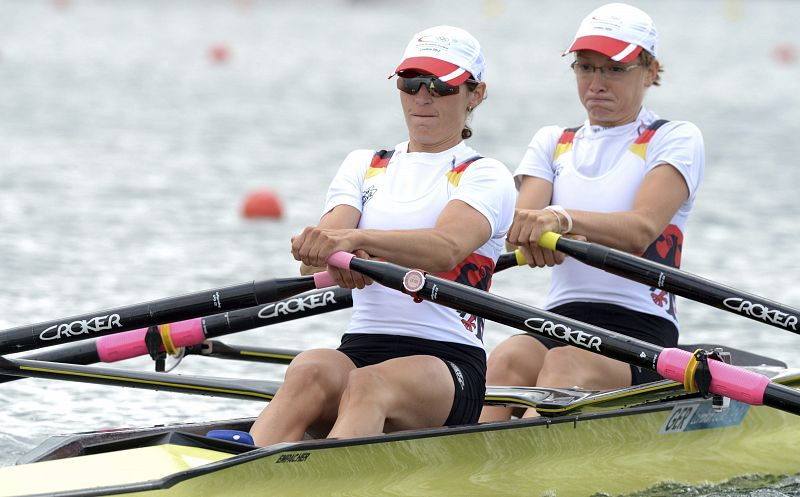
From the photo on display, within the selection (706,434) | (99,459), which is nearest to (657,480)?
(706,434)

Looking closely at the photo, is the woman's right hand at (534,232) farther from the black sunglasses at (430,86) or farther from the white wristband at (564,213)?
the black sunglasses at (430,86)

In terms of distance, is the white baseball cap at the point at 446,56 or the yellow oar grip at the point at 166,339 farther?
the yellow oar grip at the point at 166,339

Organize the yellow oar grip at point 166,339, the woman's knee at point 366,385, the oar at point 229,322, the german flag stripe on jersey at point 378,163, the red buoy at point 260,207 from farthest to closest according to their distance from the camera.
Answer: the red buoy at point 260,207 → the yellow oar grip at point 166,339 → the oar at point 229,322 → the german flag stripe on jersey at point 378,163 → the woman's knee at point 366,385

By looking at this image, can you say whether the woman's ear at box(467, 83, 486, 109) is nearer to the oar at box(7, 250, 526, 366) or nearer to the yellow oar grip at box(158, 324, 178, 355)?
the oar at box(7, 250, 526, 366)

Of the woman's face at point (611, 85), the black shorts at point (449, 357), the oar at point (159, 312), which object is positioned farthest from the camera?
the woman's face at point (611, 85)

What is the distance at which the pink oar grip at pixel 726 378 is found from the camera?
A: 5129 millimetres

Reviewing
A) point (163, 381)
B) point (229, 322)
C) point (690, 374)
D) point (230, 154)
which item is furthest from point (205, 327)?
point (230, 154)

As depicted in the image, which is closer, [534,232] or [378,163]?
[378,163]

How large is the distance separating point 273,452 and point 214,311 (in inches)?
35.0

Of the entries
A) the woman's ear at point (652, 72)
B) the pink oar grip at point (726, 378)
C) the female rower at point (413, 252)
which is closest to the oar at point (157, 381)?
the female rower at point (413, 252)

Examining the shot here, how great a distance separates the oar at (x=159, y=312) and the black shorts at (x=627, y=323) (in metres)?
1.39

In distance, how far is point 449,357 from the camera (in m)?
5.14

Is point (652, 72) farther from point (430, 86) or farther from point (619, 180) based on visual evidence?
point (430, 86)

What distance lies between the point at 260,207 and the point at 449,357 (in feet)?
28.5
